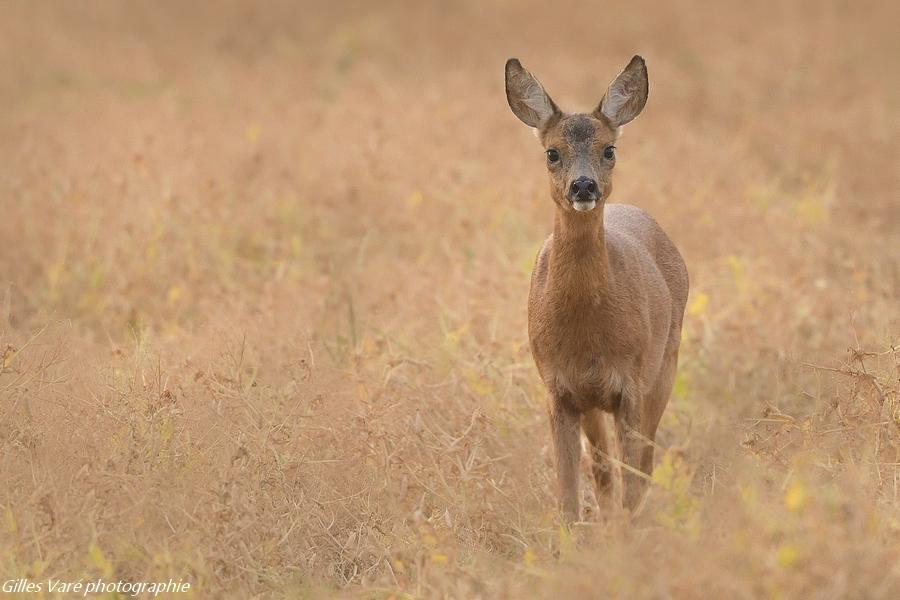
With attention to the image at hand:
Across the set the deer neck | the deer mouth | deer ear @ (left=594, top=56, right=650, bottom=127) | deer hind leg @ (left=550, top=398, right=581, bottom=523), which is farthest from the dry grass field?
deer ear @ (left=594, top=56, right=650, bottom=127)

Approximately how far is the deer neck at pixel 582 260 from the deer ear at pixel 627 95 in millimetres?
687

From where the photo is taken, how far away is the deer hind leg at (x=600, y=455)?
7.08 metres

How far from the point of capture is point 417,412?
7324 millimetres

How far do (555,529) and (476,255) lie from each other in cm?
454

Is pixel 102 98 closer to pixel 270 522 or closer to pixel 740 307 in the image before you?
pixel 740 307

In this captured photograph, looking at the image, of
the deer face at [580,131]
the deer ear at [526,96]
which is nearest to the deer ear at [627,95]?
the deer face at [580,131]

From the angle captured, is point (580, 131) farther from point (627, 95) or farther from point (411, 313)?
point (411, 313)

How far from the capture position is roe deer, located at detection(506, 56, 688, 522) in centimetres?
668

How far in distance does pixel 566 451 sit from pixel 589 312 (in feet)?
2.12

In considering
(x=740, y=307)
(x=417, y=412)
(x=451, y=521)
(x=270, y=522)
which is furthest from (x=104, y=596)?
(x=740, y=307)

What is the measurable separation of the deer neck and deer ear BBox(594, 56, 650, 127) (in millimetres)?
687

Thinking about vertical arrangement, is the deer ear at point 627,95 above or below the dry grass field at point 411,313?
above

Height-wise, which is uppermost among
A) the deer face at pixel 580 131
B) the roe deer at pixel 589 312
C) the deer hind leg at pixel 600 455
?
the deer face at pixel 580 131

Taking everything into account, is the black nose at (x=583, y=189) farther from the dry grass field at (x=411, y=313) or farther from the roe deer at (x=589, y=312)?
the dry grass field at (x=411, y=313)
